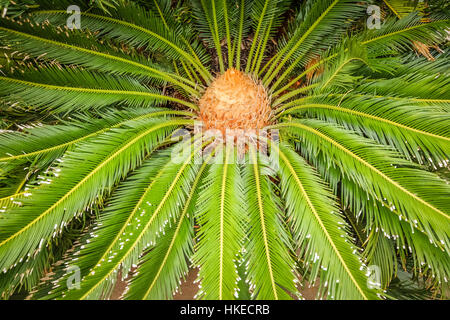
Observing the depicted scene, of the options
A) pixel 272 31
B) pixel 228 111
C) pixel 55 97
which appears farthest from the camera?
pixel 272 31

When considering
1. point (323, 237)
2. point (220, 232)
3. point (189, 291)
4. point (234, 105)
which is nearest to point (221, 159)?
point (234, 105)

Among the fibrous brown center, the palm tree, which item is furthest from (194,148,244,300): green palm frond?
the fibrous brown center

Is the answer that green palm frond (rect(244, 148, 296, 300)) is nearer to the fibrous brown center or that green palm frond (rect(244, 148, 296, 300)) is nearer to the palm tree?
the palm tree

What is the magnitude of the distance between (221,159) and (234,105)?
342 millimetres

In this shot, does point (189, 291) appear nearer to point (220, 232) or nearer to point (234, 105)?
point (220, 232)

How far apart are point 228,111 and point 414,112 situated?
90cm

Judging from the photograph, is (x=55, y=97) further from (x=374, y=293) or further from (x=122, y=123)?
(x=374, y=293)

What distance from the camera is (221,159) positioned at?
158 centimetres

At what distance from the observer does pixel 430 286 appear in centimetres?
147

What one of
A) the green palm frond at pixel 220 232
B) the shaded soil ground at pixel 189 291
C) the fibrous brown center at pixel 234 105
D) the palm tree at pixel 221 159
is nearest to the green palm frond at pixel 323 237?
the palm tree at pixel 221 159

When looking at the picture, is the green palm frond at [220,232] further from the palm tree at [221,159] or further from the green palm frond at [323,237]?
the green palm frond at [323,237]

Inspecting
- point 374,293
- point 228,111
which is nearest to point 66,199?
point 228,111

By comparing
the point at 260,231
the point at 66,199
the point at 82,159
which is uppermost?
the point at 82,159

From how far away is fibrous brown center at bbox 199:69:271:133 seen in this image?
170 centimetres
